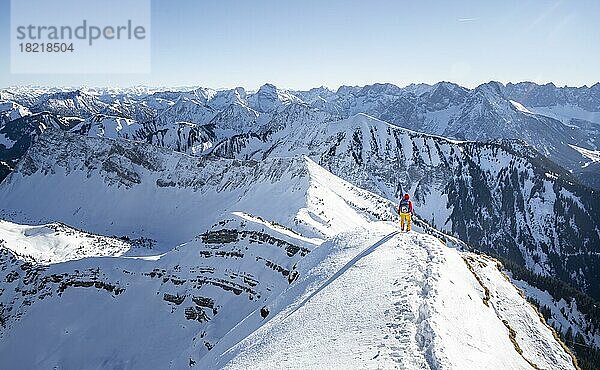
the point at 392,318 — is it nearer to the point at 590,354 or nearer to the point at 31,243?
the point at 31,243

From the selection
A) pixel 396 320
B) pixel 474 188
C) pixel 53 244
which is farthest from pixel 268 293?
pixel 474 188

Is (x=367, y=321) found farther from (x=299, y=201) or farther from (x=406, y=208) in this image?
(x=299, y=201)

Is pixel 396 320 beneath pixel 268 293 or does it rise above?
above

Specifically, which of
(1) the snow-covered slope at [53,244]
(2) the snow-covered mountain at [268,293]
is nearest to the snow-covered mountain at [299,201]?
(1) the snow-covered slope at [53,244]

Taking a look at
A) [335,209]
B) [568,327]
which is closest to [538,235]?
[568,327]

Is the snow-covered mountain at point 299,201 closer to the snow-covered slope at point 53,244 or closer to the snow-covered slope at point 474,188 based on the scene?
the snow-covered slope at point 53,244

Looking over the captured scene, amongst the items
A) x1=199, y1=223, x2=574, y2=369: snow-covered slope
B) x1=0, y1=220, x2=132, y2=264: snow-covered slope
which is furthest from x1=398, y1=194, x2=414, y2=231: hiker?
x1=0, y1=220, x2=132, y2=264: snow-covered slope

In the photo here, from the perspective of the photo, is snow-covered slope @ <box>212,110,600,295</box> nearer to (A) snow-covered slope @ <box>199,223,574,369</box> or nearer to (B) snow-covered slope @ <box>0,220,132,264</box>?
(B) snow-covered slope @ <box>0,220,132,264</box>

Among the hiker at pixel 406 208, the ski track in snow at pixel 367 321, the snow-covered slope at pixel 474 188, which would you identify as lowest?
the snow-covered slope at pixel 474 188
